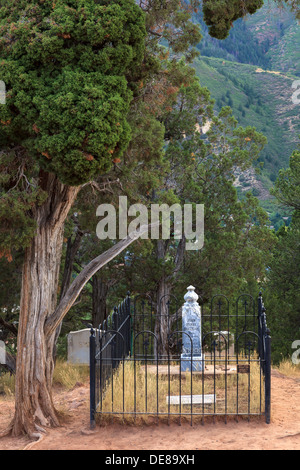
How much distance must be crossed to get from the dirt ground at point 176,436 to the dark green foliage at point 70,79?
350 cm

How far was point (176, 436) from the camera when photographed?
7.82 meters

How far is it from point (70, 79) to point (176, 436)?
16.2ft

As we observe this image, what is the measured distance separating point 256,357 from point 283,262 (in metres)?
10.7

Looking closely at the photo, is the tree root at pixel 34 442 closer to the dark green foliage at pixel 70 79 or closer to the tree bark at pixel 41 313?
the tree bark at pixel 41 313

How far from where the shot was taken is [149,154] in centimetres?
1066

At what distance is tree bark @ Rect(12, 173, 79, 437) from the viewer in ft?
28.0

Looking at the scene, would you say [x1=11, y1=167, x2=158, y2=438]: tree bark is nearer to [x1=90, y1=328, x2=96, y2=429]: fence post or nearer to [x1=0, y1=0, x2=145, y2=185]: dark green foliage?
[x1=90, y1=328, x2=96, y2=429]: fence post

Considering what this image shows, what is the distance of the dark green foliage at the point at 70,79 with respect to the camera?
7223 millimetres

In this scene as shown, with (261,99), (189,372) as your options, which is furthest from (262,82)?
(189,372)

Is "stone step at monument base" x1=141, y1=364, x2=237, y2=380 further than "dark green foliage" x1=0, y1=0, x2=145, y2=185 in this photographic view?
Yes

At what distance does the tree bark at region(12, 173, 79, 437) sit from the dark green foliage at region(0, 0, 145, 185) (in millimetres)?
1396

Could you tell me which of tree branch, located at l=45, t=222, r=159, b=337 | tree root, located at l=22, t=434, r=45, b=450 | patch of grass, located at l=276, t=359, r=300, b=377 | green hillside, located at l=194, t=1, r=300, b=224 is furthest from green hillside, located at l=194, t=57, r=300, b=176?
tree root, located at l=22, t=434, r=45, b=450

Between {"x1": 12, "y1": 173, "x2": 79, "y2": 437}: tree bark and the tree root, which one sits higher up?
{"x1": 12, "y1": 173, "x2": 79, "y2": 437}: tree bark

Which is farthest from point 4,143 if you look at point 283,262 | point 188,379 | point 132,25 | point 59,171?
point 283,262
